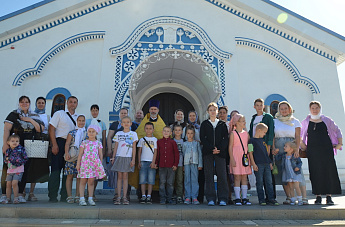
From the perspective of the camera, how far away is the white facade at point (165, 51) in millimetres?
7148

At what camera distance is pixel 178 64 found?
817 cm

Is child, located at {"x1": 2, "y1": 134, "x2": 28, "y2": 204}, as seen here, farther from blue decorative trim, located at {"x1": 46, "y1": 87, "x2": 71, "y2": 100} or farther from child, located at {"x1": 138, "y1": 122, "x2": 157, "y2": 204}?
blue decorative trim, located at {"x1": 46, "y1": 87, "x2": 71, "y2": 100}

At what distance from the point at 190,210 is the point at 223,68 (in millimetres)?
4494

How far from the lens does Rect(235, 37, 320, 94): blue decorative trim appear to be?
7.42m

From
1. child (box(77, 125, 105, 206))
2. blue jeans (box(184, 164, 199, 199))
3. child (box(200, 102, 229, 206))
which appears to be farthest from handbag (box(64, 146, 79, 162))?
child (box(200, 102, 229, 206))

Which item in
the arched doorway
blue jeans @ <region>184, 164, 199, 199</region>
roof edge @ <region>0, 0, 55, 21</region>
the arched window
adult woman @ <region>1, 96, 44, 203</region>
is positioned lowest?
blue jeans @ <region>184, 164, 199, 199</region>

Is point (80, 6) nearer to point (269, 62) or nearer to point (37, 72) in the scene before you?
point (37, 72)

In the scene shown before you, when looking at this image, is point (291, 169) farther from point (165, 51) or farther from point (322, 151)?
point (165, 51)

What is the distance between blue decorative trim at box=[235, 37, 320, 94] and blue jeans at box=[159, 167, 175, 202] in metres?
4.45

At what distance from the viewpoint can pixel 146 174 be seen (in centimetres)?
480

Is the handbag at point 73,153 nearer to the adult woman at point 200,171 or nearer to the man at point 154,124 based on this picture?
the man at point 154,124

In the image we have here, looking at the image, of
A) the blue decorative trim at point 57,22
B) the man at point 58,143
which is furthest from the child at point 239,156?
the blue decorative trim at point 57,22

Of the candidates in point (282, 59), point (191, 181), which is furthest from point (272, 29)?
point (191, 181)

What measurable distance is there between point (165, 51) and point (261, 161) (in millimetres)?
3909
